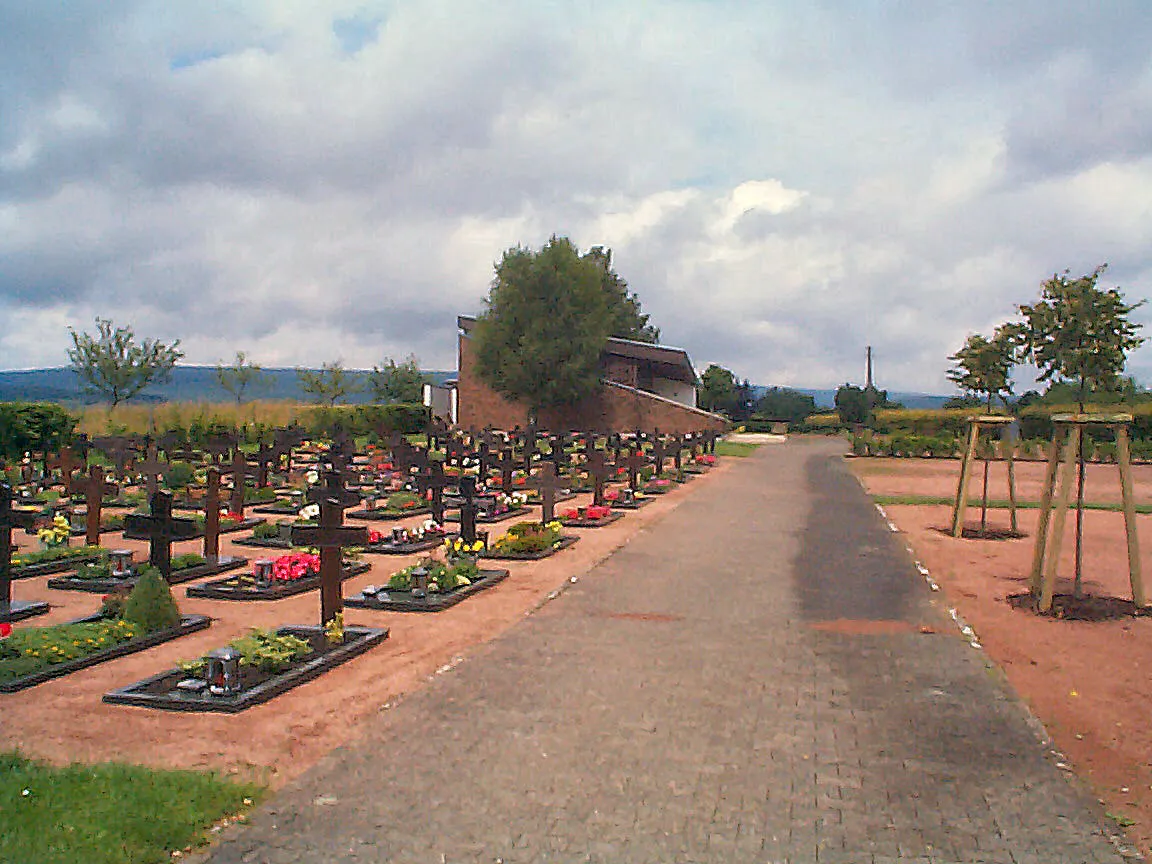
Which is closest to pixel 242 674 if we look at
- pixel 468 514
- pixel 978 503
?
pixel 468 514

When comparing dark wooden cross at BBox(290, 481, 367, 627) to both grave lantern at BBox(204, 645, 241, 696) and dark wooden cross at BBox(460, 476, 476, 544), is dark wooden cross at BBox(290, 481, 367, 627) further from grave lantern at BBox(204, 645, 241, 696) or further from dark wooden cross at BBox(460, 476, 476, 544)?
dark wooden cross at BBox(460, 476, 476, 544)

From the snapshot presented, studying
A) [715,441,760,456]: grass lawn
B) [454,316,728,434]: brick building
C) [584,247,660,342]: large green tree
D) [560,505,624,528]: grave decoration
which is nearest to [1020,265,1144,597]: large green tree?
[560,505,624,528]: grave decoration

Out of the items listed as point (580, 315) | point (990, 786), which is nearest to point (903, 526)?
point (990, 786)

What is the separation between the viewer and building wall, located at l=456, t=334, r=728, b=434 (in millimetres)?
47812

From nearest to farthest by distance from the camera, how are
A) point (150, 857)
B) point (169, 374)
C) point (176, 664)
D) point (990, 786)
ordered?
point (150, 857) < point (990, 786) < point (176, 664) < point (169, 374)

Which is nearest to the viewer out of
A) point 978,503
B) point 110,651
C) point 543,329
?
point 110,651

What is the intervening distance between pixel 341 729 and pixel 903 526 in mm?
12509

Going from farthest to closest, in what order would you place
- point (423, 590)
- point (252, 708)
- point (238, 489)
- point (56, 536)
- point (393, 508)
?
point (393, 508) < point (238, 489) < point (56, 536) < point (423, 590) < point (252, 708)

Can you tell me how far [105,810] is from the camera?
13.8 feet

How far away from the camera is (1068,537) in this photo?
1502 cm

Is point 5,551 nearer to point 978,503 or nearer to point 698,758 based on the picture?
point 698,758

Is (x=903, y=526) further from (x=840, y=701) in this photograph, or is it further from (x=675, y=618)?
(x=840, y=701)

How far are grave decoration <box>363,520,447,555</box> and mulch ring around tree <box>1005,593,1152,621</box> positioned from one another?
22.5 feet

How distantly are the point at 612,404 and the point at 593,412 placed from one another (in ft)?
3.41
